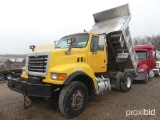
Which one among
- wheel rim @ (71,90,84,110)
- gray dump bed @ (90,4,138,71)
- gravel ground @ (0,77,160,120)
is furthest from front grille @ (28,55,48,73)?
gray dump bed @ (90,4,138,71)

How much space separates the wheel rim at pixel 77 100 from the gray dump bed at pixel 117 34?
10.9 feet

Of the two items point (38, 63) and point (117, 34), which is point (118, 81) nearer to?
point (117, 34)

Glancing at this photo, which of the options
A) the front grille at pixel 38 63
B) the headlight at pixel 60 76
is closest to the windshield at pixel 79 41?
the front grille at pixel 38 63

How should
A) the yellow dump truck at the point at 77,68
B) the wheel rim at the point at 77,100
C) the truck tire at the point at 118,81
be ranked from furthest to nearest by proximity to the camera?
1. the truck tire at the point at 118,81
2. the wheel rim at the point at 77,100
3. the yellow dump truck at the point at 77,68

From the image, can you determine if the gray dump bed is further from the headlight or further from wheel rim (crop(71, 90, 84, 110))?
the headlight

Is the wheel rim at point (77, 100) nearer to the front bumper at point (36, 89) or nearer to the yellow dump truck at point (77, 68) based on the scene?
the yellow dump truck at point (77, 68)

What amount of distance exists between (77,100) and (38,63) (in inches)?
64.5

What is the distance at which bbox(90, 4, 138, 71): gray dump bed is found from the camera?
27.0 ft

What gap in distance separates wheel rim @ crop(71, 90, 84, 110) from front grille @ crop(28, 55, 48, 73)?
1153 mm

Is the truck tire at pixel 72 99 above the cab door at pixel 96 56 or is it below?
below

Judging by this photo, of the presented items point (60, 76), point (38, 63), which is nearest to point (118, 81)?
point (60, 76)

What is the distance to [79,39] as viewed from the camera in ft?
23.3

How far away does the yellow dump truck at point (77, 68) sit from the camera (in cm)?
539

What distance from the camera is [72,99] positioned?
5.53m
